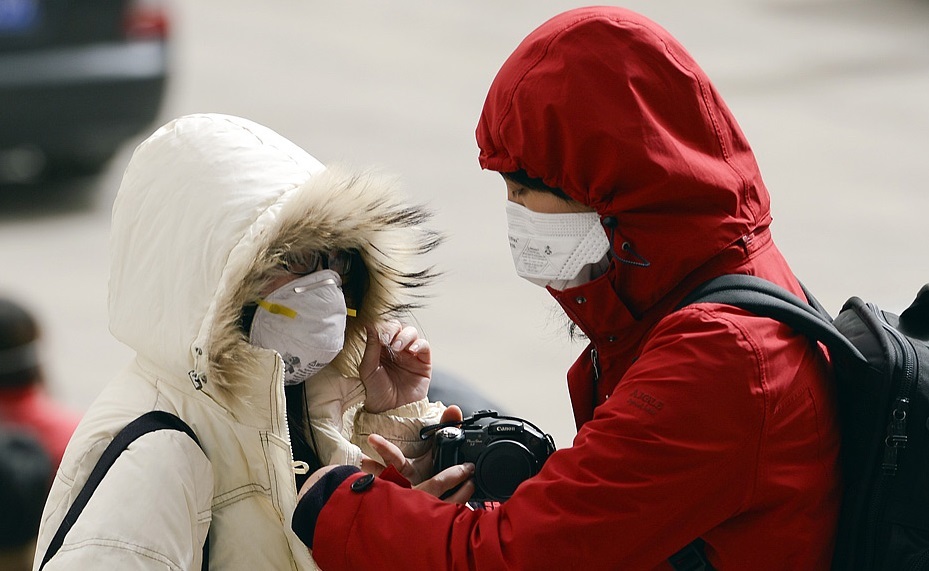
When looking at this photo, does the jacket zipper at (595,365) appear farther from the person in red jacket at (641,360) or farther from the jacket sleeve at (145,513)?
the jacket sleeve at (145,513)

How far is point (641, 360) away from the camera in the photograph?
2.11 m

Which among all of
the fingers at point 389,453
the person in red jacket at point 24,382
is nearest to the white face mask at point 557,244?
the fingers at point 389,453

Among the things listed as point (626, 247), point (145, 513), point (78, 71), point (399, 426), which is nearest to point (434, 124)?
point (78, 71)

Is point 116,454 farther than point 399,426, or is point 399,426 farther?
point 399,426

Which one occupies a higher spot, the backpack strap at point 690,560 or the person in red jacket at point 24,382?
the backpack strap at point 690,560

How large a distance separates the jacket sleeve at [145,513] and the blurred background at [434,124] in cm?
238

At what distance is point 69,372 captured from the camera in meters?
5.82

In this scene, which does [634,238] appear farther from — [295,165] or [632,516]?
[295,165]

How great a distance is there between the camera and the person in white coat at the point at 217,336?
2.21 metres

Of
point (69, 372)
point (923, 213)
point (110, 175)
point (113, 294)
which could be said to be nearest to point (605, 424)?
point (113, 294)

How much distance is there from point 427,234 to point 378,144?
6.02 metres

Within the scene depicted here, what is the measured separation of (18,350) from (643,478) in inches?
75.7

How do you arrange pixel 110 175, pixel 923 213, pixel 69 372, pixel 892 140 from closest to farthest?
pixel 69 372
pixel 923 213
pixel 110 175
pixel 892 140

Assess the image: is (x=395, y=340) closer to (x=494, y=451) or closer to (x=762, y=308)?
(x=494, y=451)
